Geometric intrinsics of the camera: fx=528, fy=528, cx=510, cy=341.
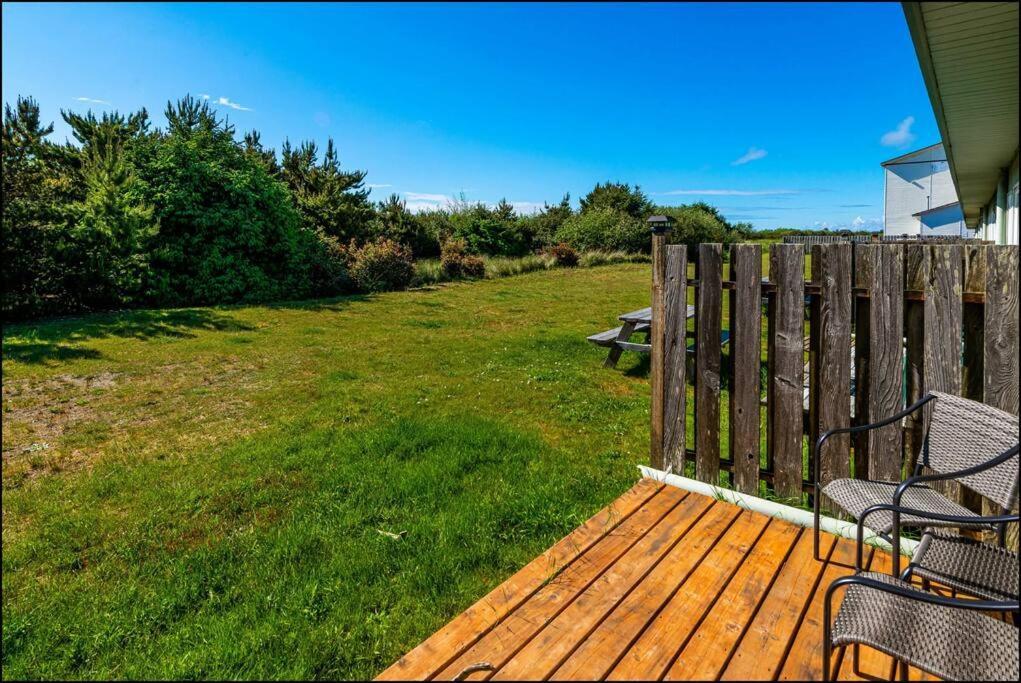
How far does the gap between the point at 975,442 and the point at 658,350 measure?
5.08ft

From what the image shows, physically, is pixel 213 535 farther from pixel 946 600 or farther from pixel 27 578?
pixel 946 600

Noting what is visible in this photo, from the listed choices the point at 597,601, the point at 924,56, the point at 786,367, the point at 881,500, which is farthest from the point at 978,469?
the point at 924,56

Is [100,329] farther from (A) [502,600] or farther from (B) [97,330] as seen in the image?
(A) [502,600]

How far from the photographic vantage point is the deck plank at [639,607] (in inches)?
69.7

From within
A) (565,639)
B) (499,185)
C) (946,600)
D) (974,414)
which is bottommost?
(565,639)

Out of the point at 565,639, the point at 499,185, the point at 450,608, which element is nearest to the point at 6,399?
the point at 450,608

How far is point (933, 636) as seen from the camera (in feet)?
4.48

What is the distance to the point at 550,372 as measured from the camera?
667 centimetres

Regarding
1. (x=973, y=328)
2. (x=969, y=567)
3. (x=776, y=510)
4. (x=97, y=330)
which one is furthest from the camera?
(x=97, y=330)

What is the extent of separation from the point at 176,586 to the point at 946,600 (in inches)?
119

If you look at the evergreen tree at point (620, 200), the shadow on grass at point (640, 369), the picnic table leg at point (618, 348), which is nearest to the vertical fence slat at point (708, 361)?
the shadow on grass at point (640, 369)

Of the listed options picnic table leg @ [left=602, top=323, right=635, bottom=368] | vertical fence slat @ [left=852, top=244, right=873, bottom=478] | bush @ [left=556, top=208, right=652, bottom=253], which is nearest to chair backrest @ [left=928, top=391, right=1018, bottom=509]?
vertical fence slat @ [left=852, top=244, right=873, bottom=478]

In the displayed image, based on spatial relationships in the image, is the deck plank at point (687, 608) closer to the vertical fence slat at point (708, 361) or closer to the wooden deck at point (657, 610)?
the wooden deck at point (657, 610)

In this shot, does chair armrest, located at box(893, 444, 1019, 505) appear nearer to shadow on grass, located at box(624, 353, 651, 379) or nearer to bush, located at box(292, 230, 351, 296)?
shadow on grass, located at box(624, 353, 651, 379)
